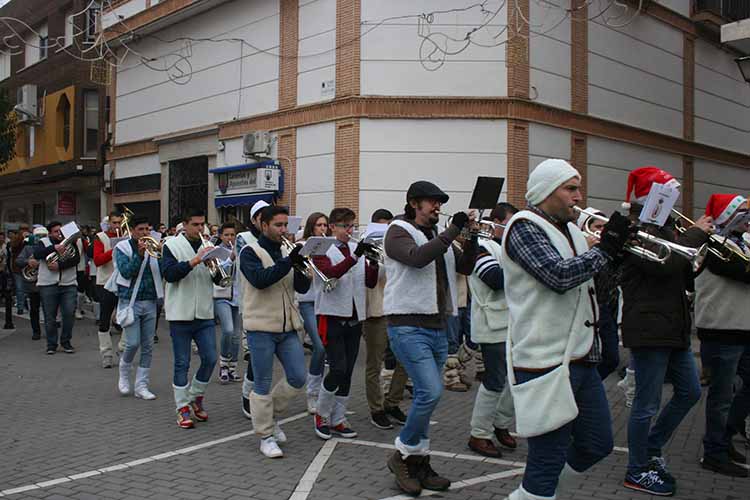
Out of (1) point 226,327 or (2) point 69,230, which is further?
(2) point 69,230

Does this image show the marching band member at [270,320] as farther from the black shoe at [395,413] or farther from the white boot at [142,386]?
the white boot at [142,386]

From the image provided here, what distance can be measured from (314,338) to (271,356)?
1552mm

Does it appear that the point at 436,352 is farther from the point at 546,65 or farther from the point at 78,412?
the point at 546,65

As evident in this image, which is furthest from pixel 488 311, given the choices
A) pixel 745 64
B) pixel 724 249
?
pixel 745 64

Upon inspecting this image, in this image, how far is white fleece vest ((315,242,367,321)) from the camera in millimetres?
6578

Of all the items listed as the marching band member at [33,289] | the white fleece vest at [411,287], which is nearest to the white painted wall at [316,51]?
the marching band member at [33,289]

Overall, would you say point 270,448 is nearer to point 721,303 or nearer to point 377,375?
point 377,375

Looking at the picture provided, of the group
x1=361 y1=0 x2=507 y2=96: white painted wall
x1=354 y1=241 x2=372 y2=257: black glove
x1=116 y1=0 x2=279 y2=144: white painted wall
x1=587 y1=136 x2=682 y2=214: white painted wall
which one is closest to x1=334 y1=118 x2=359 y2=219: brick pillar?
x1=361 y1=0 x2=507 y2=96: white painted wall

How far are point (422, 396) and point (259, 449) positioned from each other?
1881 millimetres

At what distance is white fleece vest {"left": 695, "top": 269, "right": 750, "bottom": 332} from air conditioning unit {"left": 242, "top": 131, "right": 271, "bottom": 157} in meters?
15.1

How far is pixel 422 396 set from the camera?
499cm

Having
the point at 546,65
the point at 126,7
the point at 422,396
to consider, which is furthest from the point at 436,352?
the point at 126,7

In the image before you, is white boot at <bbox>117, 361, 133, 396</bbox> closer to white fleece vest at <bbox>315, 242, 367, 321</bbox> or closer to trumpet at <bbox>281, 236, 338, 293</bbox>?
white fleece vest at <bbox>315, 242, 367, 321</bbox>

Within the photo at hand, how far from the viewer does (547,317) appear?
3789 millimetres
